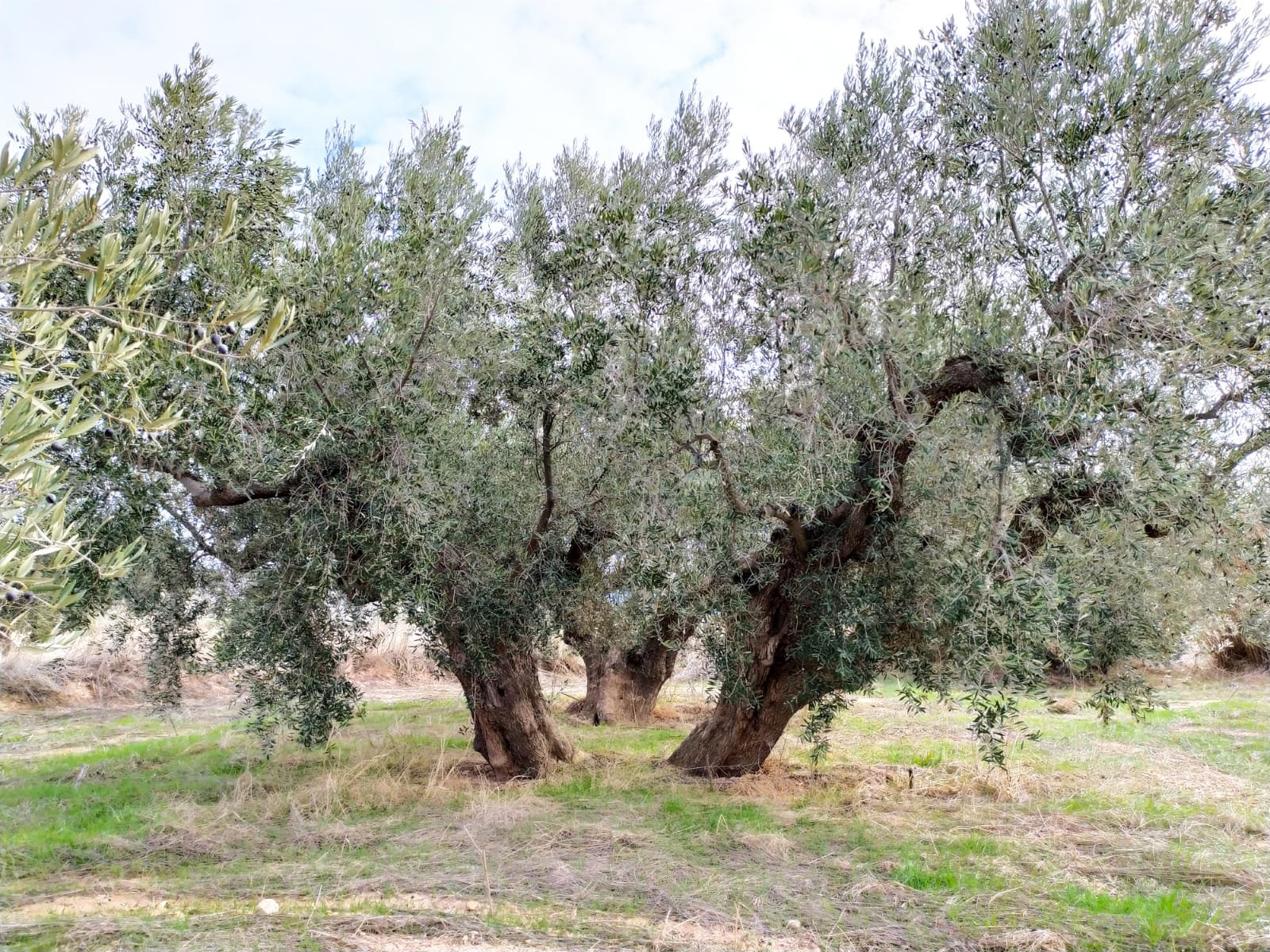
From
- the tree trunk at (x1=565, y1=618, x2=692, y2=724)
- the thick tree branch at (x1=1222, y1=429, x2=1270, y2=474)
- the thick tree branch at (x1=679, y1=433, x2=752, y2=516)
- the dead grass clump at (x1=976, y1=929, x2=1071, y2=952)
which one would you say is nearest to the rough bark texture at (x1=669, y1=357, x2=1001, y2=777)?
the thick tree branch at (x1=679, y1=433, x2=752, y2=516)

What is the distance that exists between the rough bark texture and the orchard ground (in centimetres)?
56

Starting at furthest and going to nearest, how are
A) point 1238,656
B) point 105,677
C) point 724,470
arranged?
point 1238,656 → point 105,677 → point 724,470

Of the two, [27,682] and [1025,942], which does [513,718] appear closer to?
[1025,942]

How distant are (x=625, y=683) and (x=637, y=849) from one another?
355 inches

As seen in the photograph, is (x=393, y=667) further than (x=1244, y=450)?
Yes

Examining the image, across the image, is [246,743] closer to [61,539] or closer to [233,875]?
[233,875]

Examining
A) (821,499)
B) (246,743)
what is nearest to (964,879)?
(821,499)

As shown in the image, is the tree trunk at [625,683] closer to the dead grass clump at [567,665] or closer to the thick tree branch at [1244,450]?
the dead grass clump at [567,665]

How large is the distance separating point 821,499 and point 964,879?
123 inches

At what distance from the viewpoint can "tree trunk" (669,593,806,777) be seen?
9.57 meters

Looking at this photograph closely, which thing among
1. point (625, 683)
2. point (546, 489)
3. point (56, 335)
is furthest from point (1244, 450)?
point (625, 683)

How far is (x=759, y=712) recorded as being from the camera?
10.3 m

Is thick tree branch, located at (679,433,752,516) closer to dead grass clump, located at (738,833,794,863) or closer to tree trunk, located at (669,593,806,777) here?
tree trunk, located at (669,593,806,777)

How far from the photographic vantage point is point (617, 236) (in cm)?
776
